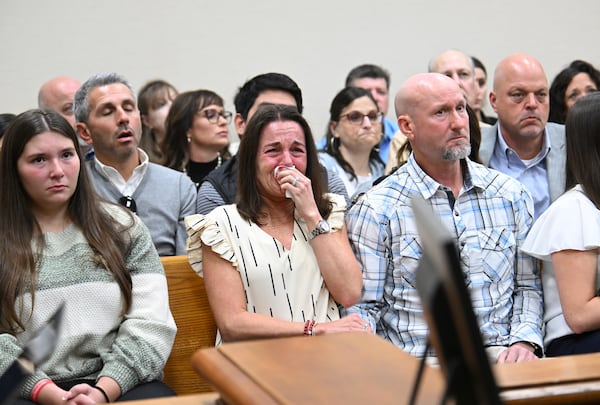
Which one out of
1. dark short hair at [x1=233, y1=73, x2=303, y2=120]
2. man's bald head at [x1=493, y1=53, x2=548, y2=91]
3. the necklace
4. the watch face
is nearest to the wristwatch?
the watch face

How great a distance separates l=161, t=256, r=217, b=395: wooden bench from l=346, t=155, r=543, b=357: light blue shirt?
0.42 m

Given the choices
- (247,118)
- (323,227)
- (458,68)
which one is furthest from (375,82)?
(323,227)

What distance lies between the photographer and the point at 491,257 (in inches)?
102

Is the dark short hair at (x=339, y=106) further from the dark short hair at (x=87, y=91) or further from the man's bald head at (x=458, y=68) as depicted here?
the dark short hair at (x=87, y=91)

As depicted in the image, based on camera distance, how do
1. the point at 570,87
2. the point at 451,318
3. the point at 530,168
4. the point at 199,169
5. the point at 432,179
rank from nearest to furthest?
the point at 451,318 < the point at 432,179 < the point at 530,168 < the point at 199,169 < the point at 570,87

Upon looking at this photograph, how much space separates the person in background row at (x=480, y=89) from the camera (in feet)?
15.5

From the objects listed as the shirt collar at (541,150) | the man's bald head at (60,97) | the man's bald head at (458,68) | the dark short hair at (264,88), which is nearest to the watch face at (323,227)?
the dark short hair at (264,88)

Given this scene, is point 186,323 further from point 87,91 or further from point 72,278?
point 87,91

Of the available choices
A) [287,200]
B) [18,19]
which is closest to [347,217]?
[287,200]

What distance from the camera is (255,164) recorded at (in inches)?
102

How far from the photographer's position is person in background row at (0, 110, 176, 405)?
89.6 inches

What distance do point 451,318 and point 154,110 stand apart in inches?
147

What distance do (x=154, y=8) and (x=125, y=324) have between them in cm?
298

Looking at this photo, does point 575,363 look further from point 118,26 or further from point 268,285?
point 118,26
